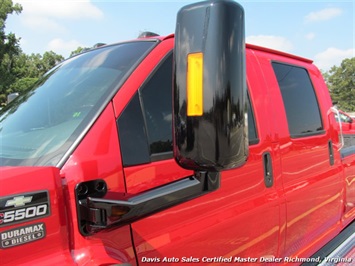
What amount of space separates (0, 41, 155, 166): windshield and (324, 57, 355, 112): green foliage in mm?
69960

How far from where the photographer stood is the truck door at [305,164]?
8.47 ft

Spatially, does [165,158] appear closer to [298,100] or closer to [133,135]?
[133,135]

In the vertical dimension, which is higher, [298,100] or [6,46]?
[6,46]

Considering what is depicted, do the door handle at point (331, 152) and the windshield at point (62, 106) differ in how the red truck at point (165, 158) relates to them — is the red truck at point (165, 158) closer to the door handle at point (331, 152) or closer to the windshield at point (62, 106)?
the windshield at point (62, 106)

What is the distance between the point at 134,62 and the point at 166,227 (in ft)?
2.62

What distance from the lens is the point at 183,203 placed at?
1751 mm

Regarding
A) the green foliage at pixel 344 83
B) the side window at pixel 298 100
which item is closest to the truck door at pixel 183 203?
→ the side window at pixel 298 100

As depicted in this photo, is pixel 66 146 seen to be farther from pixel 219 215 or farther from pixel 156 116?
pixel 219 215

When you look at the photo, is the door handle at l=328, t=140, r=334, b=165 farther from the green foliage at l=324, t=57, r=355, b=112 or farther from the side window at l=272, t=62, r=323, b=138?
the green foliage at l=324, t=57, r=355, b=112

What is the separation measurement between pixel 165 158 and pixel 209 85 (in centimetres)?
63

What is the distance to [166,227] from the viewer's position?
1692mm

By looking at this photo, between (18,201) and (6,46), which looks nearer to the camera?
(18,201)

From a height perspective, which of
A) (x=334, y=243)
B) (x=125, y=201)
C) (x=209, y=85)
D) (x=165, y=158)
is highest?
(x=209, y=85)

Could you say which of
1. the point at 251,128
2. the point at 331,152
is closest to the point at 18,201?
the point at 251,128
